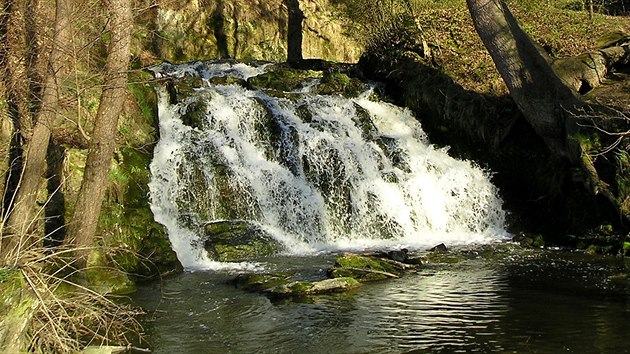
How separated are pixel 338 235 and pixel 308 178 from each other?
A: 1641 millimetres

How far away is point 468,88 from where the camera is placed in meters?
17.5

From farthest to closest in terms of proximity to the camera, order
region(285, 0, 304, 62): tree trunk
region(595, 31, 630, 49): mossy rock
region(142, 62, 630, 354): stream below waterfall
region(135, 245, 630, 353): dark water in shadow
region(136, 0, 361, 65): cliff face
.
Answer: region(285, 0, 304, 62): tree trunk < region(136, 0, 361, 65): cliff face < region(595, 31, 630, 49): mossy rock < region(142, 62, 630, 354): stream below waterfall < region(135, 245, 630, 353): dark water in shadow

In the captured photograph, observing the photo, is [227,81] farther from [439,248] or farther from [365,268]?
[365,268]

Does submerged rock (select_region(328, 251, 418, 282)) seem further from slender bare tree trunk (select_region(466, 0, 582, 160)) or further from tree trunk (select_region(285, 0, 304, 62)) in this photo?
tree trunk (select_region(285, 0, 304, 62))

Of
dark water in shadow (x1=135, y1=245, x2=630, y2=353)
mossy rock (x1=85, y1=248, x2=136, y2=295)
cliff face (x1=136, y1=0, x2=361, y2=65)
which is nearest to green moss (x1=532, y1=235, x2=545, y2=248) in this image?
dark water in shadow (x1=135, y1=245, x2=630, y2=353)

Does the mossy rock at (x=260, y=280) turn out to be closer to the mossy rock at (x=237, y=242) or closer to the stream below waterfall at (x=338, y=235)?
the stream below waterfall at (x=338, y=235)

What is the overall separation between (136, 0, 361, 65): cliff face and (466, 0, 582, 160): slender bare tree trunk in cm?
1183

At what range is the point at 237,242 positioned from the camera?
1298 cm

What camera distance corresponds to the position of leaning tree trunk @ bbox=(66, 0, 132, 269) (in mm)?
9133

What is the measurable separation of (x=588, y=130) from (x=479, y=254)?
136 inches

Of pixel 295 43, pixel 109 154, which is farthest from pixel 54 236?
pixel 295 43

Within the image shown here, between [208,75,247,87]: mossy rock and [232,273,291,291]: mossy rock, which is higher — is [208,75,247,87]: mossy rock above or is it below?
above

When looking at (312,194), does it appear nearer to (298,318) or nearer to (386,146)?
(386,146)

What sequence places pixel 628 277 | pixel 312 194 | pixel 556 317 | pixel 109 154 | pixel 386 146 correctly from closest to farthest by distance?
pixel 556 317 < pixel 109 154 < pixel 628 277 < pixel 312 194 < pixel 386 146
